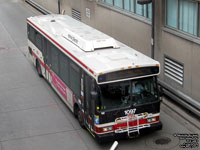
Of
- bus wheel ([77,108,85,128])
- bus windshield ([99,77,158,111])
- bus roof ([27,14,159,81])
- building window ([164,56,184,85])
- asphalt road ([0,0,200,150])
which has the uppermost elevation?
bus roof ([27,14,159,81])

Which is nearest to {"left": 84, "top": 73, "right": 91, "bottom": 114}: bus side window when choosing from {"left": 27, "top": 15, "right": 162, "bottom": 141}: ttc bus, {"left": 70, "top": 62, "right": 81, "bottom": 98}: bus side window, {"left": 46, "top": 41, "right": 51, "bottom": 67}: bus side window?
{"left": 27, "top": 15, "right": 162, "bottom": 141}: ttc bus

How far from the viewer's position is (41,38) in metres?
19.0

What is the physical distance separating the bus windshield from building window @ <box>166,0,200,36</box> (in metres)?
3.50

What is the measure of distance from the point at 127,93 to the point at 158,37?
563 centimetres

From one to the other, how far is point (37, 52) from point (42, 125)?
230 inches

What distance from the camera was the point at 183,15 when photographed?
52.4ft

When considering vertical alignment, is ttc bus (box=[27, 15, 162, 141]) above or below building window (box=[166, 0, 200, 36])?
below

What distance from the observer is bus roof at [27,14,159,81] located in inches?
495

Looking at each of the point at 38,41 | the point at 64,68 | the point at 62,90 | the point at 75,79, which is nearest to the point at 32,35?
the point at 38,41

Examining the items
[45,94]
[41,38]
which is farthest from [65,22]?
[45,94]

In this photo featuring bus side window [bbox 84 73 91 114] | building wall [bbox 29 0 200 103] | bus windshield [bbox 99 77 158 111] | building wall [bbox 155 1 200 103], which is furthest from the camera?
building wall [bbox 29 0 200 103]

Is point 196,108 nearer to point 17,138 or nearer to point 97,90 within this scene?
point 97,90

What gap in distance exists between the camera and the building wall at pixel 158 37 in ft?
50.0

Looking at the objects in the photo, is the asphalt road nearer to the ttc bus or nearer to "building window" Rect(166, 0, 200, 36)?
the ttc bus
